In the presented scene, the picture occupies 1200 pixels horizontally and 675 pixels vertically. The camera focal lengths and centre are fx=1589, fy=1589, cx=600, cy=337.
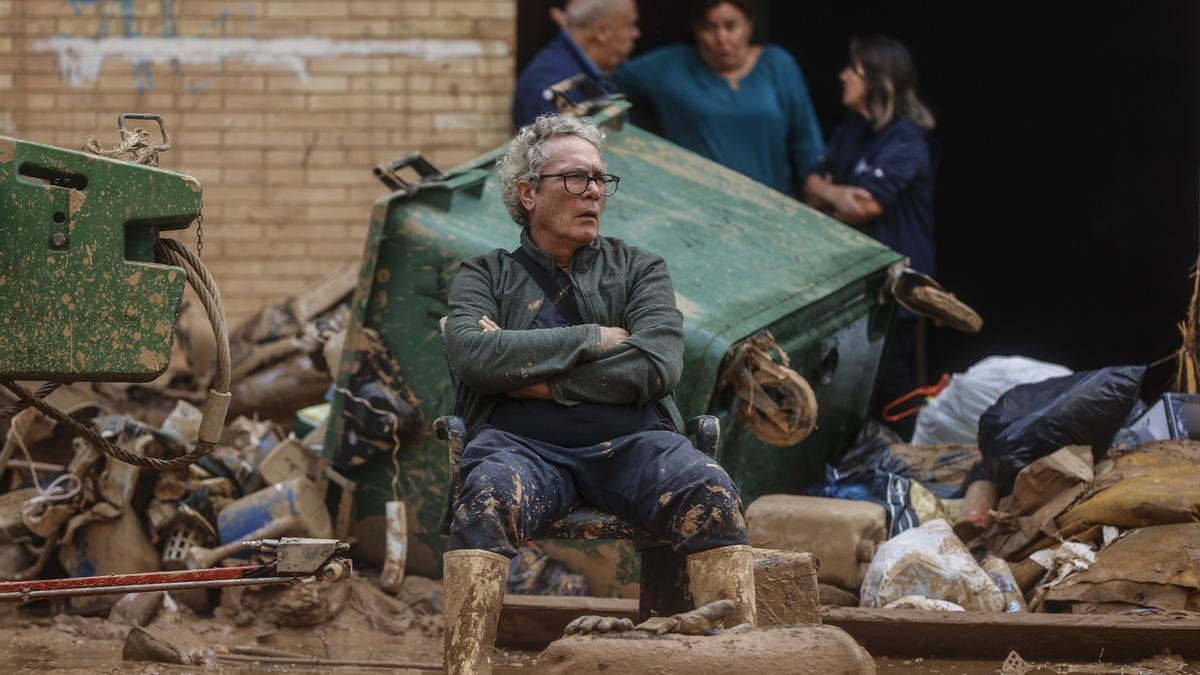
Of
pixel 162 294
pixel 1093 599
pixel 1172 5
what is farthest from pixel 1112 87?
pixel 162 294

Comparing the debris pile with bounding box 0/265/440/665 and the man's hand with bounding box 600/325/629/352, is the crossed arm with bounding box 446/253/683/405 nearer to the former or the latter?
the man's hand with bounding box 600/325/629/352

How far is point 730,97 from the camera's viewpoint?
7484 millimetres

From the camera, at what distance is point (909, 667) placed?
4.70 metres

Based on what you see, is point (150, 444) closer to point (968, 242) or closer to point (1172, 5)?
point (968, 242)

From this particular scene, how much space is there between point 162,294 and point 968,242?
7.76 m

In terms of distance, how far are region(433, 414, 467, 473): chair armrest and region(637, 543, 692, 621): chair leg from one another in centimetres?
55

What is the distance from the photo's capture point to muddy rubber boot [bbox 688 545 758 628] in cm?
374

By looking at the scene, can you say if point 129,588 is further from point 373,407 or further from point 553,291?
point 373,407

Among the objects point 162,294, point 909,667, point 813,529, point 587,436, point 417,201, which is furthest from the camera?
point 417,201

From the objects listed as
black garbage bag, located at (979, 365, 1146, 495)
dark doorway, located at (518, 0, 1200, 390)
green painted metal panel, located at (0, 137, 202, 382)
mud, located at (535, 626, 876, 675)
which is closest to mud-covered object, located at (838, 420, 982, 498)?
black garbage bag, located at (979, 365, 1146, 495)

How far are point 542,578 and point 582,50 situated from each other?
2.81m

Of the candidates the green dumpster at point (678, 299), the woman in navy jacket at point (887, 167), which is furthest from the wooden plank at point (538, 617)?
the woman in navy jacket at point (887, 167)

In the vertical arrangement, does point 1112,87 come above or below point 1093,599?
above

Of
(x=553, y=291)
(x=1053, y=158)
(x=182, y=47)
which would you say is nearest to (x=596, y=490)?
(x=553, y=291)
